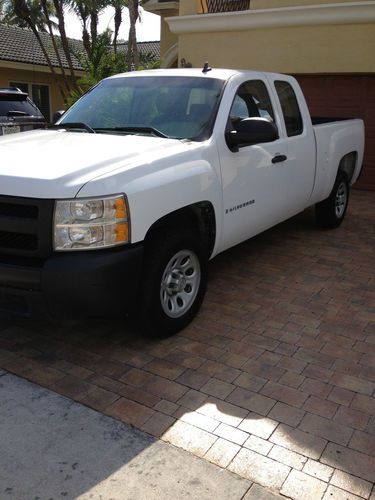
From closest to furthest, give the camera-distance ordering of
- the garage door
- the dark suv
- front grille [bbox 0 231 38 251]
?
front grille [bbox 0 231 38 251]
the dark suv
the garage door

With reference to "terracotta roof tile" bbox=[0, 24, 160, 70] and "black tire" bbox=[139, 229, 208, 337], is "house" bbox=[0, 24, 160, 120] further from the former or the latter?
"black tire" bbox=[139, 229, 208, 337]

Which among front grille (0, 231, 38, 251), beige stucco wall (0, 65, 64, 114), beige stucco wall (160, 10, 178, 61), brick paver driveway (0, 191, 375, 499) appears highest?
beige stucco wall (160, 10, 178, 61)

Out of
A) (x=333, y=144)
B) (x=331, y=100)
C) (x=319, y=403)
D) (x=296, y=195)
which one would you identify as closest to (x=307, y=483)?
(x=319, y=403)

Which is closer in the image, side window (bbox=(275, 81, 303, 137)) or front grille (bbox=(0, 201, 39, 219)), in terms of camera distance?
front grille (bbox=(0, 201, 39, 219))

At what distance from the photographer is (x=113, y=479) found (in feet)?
8.62

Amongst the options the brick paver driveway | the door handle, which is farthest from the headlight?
the door handle

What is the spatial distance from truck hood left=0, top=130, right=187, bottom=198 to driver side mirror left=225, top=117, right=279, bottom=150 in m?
0.53

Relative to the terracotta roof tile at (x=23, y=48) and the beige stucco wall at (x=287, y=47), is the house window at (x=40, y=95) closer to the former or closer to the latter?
the terracotta roof tile at (x=23, y=48)

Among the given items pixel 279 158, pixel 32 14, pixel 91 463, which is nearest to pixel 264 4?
pixel 279 158

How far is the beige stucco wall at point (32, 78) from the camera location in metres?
22.7

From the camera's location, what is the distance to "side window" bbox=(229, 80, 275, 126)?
478cm

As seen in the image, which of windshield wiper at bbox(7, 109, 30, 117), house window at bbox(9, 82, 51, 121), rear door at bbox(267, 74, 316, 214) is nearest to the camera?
rear door at bbox(267, 74, 316, 214)

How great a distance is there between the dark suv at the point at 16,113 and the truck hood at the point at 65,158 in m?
4.68

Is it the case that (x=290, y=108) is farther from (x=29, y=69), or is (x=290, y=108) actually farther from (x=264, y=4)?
(x=29, y=69)
